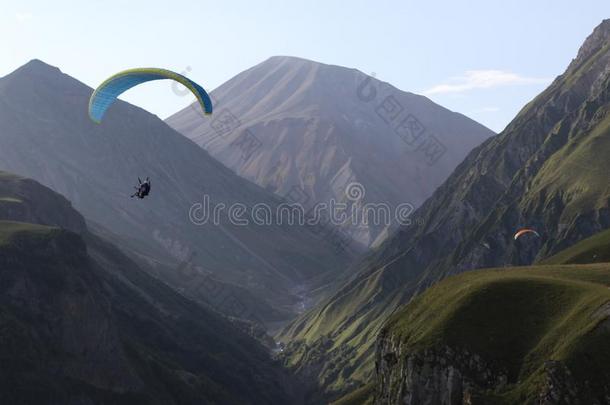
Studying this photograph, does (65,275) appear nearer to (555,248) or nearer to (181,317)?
(181,317)

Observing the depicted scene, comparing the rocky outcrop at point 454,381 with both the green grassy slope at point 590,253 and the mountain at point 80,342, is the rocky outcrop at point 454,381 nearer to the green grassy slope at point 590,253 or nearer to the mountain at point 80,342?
the green grassy slope at point 590,253

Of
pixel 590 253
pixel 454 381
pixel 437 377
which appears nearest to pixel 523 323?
pixel 454 381

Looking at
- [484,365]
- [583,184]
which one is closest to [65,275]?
[484,365]

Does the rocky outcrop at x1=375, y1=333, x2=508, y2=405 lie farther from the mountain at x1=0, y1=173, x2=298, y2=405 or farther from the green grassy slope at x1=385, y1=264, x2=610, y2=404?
the mountain at x1=0, y1=173, x2=298, y2=405

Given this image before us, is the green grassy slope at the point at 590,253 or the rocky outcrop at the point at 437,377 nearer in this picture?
the rocky outcrop at the point at 437,377

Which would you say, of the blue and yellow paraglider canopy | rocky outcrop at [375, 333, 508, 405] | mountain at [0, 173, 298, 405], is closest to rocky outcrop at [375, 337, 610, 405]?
rocky outcrop at [375, 333, 508, 405]

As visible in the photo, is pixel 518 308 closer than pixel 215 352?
Yes

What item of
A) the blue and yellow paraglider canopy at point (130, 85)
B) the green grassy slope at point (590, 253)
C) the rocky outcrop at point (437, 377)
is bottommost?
the rocky outcrop at point (437, 377)

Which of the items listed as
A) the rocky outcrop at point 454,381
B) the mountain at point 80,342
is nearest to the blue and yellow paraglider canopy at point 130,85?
the rocky outcrop at point 454,381
